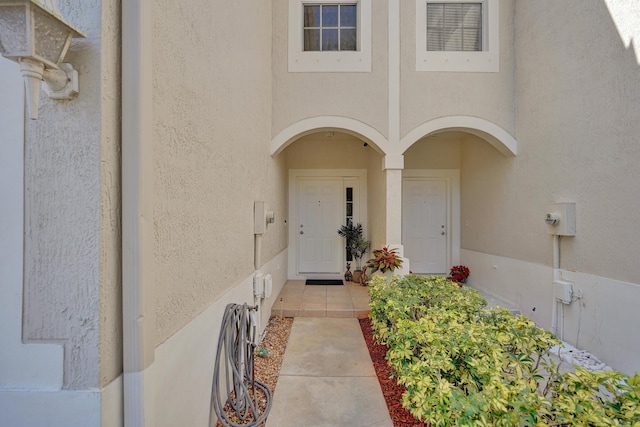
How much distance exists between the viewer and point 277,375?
3.19m

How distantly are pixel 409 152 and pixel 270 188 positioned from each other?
13.2ft

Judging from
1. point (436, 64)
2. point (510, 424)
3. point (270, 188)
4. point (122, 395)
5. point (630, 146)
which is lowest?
point (510, 424)

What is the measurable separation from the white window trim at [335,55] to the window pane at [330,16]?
47 cm

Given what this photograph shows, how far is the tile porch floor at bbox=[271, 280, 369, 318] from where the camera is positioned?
486cm

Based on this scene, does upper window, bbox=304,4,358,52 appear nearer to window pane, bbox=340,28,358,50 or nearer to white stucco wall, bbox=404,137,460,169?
window pane, bbox=340,28,358,50

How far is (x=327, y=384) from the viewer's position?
302 cm

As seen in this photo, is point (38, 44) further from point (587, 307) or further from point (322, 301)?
point (587, 307)

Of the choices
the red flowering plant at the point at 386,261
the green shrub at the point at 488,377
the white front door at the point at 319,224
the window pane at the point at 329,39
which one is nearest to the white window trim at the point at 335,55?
the window pane at the point at 329,39

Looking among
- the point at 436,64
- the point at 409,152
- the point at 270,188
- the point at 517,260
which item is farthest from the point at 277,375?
the point at 409,152

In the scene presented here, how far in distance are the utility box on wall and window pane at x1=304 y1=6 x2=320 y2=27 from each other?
5041 millimetres

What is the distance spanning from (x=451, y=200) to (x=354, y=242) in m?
2.64

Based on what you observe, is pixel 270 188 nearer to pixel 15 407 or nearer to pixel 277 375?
pixel 277 375

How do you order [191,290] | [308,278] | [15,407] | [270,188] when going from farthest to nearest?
1. [308,278]
2. [270,188]
3. [191,290]
4. [15,407]

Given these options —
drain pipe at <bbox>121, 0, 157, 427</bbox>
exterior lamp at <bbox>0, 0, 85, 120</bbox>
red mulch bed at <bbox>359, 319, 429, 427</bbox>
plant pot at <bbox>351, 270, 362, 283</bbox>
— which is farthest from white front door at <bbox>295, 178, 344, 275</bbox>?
exterior lamp at <bbox>0, 0, 85, 120</bbox>
